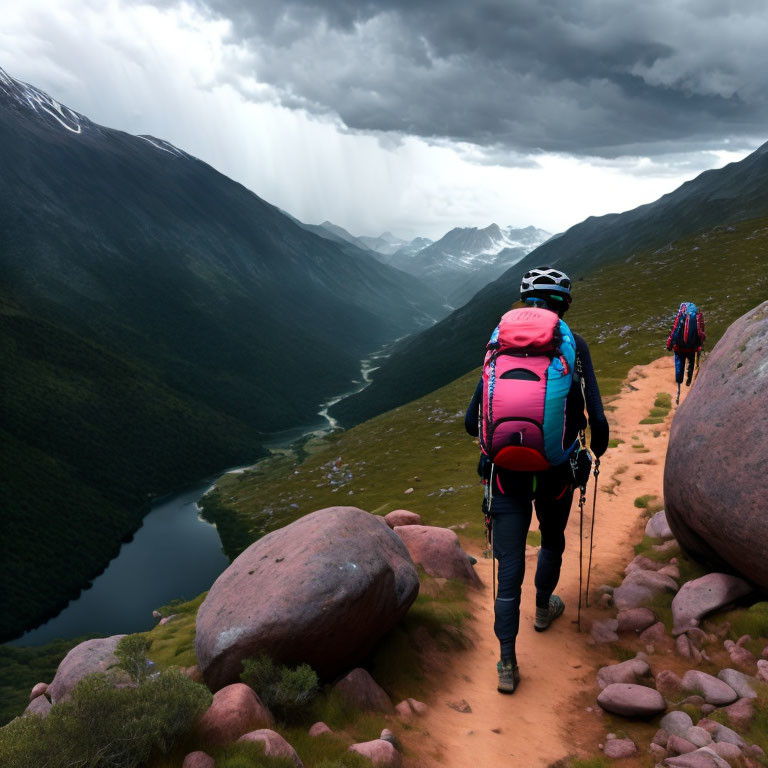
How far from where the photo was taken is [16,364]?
652 ft

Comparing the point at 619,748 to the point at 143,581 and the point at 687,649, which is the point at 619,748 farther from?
the point at 143,581

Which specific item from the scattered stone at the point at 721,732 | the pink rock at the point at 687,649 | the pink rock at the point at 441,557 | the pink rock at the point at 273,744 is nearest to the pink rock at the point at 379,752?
the pink rock at the point at 273,744

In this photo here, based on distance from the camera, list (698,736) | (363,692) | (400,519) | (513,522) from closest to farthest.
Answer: (698,736) < (513,522) < (363,692) < (400,519)

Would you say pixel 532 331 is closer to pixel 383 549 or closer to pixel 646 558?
pixel 383 549

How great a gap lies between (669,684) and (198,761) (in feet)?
24.9

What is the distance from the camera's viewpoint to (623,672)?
9.48 m

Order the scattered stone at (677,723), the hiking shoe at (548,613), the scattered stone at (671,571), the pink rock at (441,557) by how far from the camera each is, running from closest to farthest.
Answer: the scattered stone at (677,723)
the hiking shoe at (548,613)
the scattered stone at (671,571)
the pink rock at (441,557)

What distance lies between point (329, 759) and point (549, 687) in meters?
4.50

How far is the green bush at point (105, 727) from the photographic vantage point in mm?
6387

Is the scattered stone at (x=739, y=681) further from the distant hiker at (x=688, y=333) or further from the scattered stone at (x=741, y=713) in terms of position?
the distant hiker at (x=688, y=333)

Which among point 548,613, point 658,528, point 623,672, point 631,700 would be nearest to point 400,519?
point 548,613

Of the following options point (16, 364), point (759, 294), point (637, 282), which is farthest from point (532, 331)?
point (16, 364)

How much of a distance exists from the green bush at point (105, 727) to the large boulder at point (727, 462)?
32.1ft

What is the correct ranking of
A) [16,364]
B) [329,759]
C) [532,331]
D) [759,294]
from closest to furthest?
1. [329,759]
2. [532,331]
3. [759,294]
4. [16,364]
